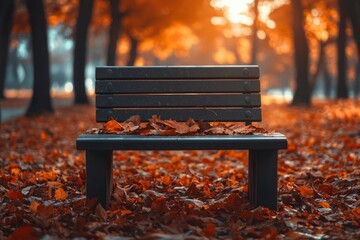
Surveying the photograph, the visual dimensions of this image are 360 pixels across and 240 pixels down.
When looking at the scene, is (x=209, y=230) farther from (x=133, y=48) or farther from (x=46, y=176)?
(x=133, y=48)

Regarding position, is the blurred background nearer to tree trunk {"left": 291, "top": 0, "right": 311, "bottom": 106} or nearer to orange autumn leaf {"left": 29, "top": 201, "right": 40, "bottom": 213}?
tree trunk {"left": 291, "top": 0, "right": 311, "bottom": 106}

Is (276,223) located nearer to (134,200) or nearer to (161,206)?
(161,206)

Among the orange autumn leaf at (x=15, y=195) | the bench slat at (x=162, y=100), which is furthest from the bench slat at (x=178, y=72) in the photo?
the orange autumn leaf at (x=15, y=195)

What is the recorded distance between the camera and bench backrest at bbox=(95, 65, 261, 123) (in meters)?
5.09

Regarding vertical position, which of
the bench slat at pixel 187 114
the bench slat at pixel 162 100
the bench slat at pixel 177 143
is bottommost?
the bench slat at pixel 177 143

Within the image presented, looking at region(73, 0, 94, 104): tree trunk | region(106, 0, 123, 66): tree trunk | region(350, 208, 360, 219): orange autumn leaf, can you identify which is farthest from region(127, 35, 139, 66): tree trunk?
region(350, 208, 360, 219): orange autumn leaf

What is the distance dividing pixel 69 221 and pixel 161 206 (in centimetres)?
66

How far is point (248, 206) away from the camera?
4.69 m

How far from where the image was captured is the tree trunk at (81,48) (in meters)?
21.4

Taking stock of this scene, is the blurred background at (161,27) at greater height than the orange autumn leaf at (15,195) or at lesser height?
greater

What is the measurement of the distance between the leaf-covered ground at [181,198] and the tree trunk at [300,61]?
45.7 ft

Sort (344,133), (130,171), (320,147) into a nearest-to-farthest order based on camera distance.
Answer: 1. (130,171)
2. (320,147)
3. (344,133)

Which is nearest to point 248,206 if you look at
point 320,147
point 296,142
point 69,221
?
point 69,221

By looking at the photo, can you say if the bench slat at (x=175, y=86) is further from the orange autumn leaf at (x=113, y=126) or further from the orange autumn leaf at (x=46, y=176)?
the orange autumn leaf at (x=46, y=176)
